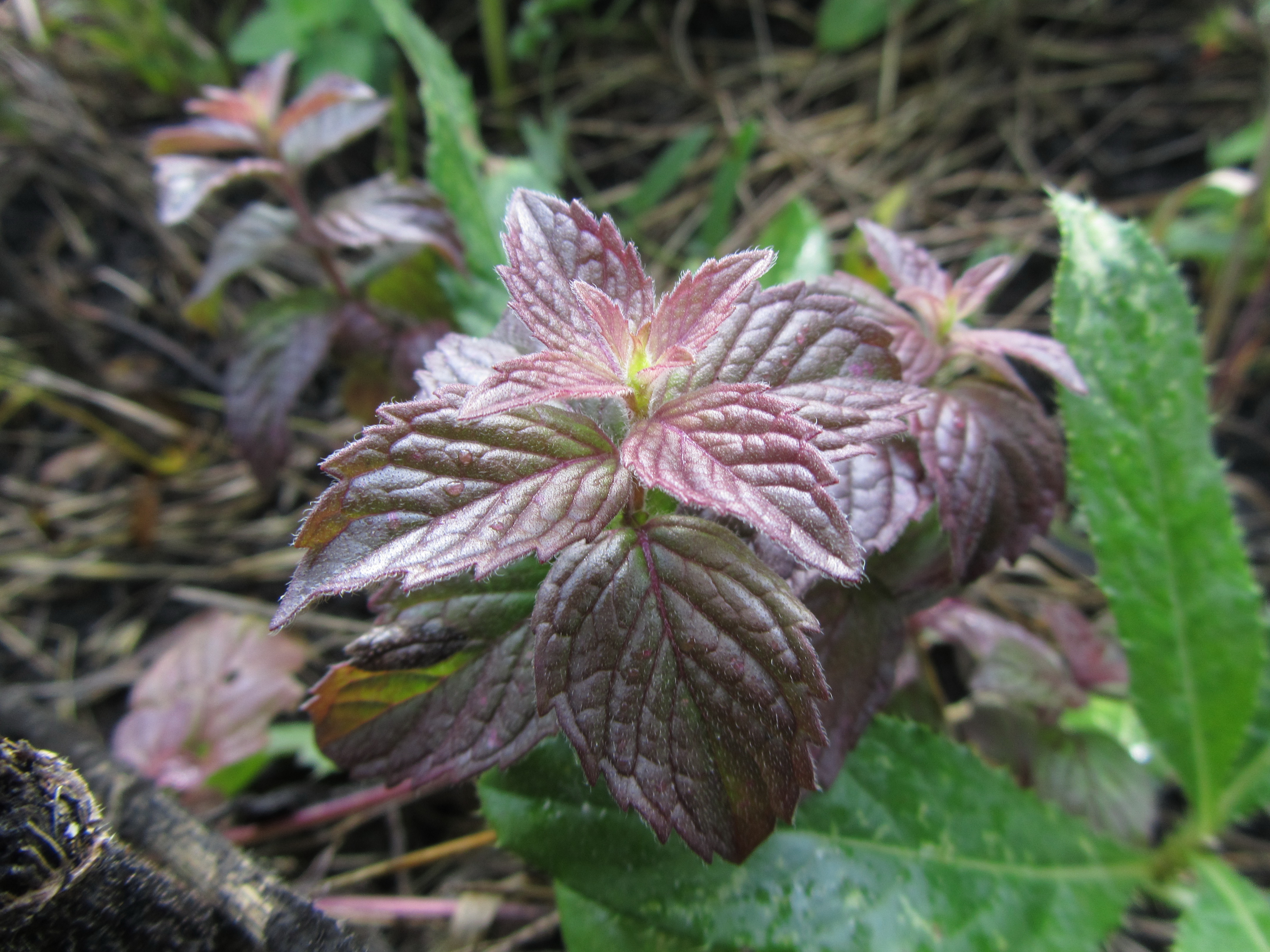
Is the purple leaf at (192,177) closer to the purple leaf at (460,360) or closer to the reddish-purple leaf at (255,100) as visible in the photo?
the reddish-purple leaf at (255,100)

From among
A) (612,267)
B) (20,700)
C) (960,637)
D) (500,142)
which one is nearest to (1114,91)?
(500,142)

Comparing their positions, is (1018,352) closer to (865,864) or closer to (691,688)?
(691,688)

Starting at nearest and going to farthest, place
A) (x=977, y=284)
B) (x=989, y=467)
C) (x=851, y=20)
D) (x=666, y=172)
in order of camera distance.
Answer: (x=989, y=467) → (x=977, y=284) → (x=666, y=172) → (x=851, y=20)

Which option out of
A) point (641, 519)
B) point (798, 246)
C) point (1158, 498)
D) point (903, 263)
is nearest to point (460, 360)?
point (641, 519)

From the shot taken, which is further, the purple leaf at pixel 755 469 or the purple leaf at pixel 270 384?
the purple leaf at pixel 270 384

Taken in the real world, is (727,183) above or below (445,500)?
above

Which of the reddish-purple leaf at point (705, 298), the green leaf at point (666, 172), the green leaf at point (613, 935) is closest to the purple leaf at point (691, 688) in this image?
the reddish-purple leaf at point (705, 298)

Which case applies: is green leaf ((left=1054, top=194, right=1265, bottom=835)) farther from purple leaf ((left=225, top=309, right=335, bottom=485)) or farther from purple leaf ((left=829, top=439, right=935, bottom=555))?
purple leaf ((left=225, top=309, right=335, bottom=485))

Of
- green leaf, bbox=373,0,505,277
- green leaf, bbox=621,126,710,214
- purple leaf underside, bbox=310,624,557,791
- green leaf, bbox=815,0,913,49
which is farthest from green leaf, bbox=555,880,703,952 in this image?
green leaf, bbox=815,0,913,49
